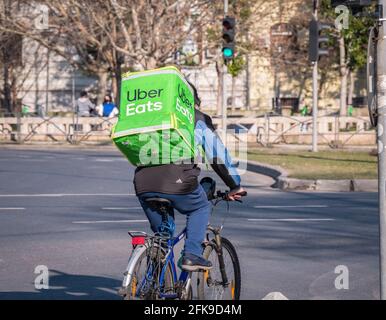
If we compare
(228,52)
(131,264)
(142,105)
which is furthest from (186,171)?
(228,52)

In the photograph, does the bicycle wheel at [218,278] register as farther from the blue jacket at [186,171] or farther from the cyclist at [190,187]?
the blue jacket at [186,171]

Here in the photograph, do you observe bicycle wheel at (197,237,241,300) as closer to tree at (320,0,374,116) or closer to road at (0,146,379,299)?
road at (0,146,379,299)

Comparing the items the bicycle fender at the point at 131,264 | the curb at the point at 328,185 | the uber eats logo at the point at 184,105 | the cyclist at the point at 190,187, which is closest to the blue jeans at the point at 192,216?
the cyclist at the point at 190,187

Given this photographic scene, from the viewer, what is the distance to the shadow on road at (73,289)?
810 centimetres

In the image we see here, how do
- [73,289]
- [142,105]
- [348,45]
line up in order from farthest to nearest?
[348,45] < [73,289] < [142,105]

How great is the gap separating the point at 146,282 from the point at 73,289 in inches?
84.8

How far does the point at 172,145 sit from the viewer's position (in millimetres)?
6453

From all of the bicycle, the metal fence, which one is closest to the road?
the bicycle

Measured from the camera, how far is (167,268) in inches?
261

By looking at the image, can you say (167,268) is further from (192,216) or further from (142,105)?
(142,105)

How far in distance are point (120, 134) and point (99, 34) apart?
32.4m

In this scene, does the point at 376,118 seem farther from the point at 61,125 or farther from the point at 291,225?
the point at 61,125
